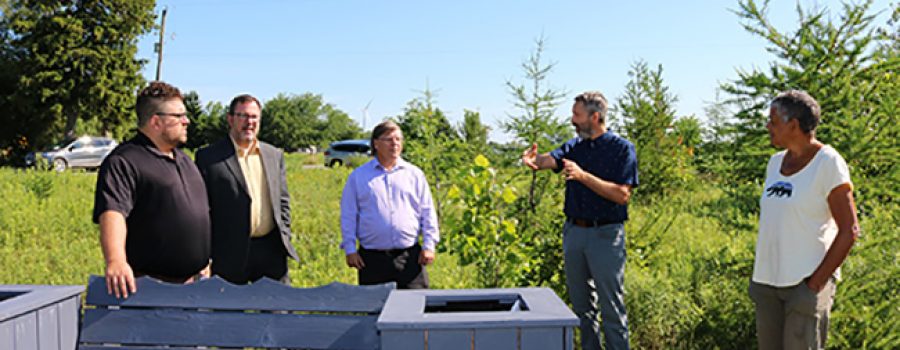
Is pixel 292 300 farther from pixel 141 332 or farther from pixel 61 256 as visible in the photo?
pixel 61 256

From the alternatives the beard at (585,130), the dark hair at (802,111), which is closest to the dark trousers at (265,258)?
the beard at (585,130)

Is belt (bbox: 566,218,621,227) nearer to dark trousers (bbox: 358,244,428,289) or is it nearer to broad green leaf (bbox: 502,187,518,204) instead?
broad green leaf (bbox: 502,187,518,204)

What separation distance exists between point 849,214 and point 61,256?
7421mm

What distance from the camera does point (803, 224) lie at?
2.70 meters

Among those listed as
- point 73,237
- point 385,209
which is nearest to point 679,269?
point 385,209

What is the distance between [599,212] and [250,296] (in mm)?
1877

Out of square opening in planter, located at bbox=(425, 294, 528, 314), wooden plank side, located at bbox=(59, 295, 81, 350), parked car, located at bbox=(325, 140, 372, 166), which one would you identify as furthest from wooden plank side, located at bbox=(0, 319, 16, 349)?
parked car, located at bbox=(325, 140, 372, 166)

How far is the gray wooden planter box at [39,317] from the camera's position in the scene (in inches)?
93.0

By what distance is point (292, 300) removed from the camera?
2547mm

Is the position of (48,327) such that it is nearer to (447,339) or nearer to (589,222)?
(447,339)

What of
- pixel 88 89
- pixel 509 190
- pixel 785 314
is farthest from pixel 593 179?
pixel 88 89

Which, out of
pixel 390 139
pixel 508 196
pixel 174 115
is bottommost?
pixel 508 196

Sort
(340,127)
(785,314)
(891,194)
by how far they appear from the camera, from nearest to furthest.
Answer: (785,314) → (891,194) → (340,127)

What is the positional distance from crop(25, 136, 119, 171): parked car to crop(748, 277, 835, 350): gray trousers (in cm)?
2743
